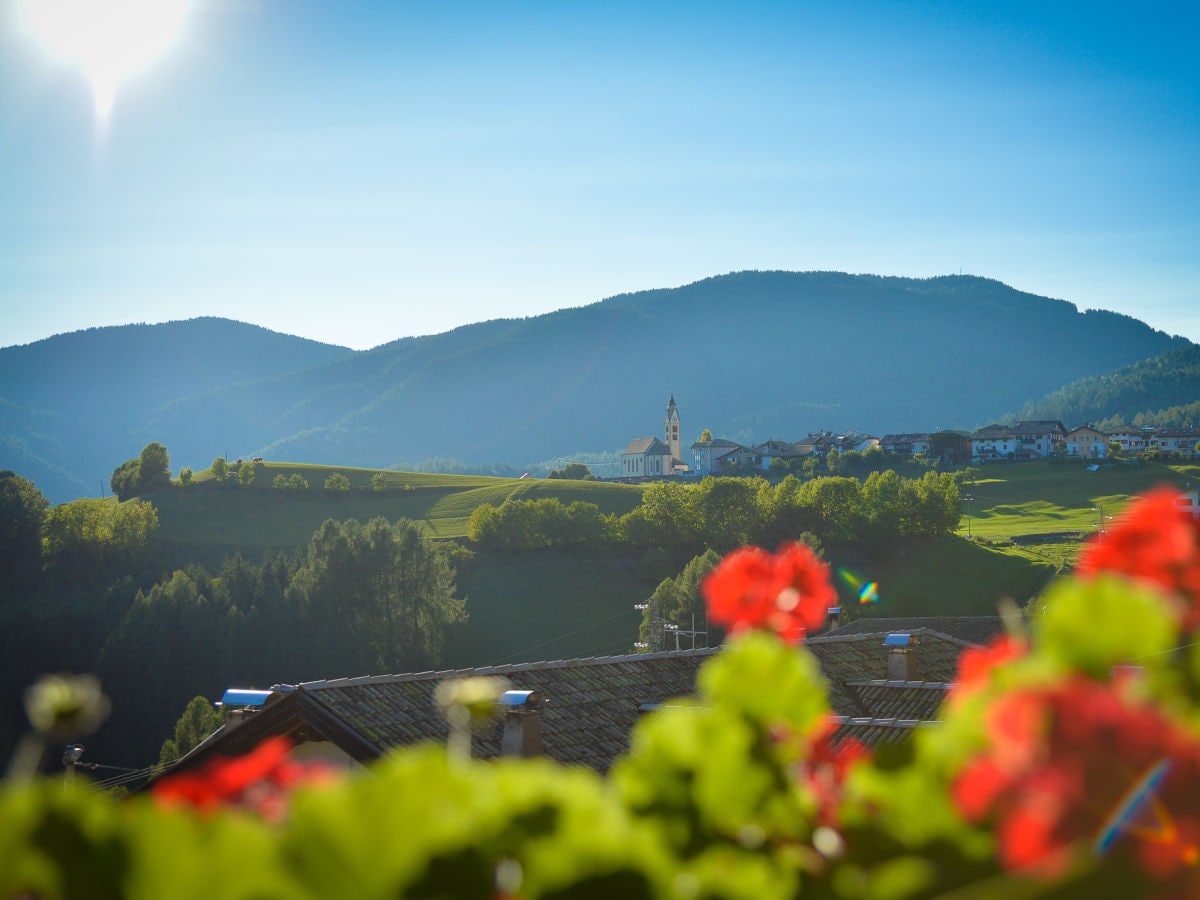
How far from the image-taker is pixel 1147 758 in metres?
1.21

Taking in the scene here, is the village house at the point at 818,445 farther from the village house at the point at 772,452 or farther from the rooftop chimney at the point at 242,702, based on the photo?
the rooftop chimney at the point at 242,702

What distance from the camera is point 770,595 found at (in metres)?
2.28

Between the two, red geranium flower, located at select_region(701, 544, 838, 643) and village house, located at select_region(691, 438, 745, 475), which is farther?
village house, located at select_region(691, 438, 745, 475)

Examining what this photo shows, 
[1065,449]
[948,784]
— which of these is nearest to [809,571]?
[948,784]

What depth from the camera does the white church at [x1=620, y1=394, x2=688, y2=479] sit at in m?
162

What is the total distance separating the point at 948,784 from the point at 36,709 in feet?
4.04

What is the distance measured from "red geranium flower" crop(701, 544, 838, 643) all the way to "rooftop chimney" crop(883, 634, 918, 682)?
16631 mm

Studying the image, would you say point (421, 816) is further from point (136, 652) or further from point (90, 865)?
point (136, 652)

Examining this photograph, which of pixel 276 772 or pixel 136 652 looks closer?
pixel 276 772

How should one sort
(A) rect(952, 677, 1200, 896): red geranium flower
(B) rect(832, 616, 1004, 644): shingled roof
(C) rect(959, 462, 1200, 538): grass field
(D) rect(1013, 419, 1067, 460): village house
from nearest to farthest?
(A) rect(952, 677, 1200, 896): red geranium flower < (B) rect(832, 616, 1004, 644): shingled roof < (C) rect(959, 462, 1200, 538): grass field < (D) rect(1013, 419, 1067, 460): village house

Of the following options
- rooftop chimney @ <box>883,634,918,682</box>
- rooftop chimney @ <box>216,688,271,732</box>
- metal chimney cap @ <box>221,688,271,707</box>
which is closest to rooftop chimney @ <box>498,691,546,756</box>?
rooftop chimney @ <box>216,688,271,732</box>

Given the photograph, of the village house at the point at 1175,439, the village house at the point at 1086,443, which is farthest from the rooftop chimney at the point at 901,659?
the village house at the point at 1175,439

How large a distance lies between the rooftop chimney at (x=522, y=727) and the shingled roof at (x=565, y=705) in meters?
0.66

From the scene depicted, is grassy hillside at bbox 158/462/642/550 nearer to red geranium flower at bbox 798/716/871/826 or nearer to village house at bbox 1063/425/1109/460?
village house at bbox 1063/425/1109/460
